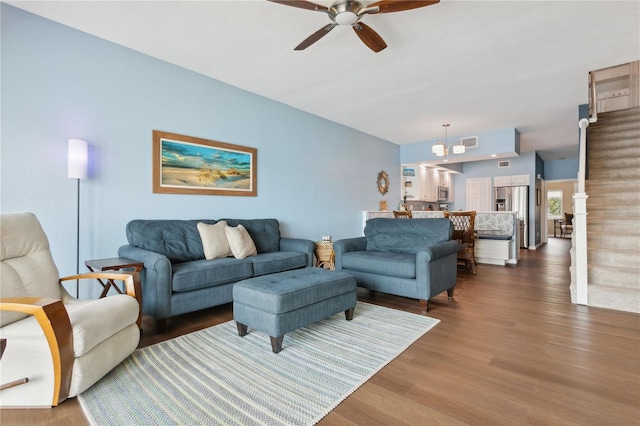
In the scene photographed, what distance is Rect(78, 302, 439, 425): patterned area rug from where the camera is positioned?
1586 millimetres

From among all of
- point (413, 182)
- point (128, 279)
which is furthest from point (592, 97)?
point (128, 279)

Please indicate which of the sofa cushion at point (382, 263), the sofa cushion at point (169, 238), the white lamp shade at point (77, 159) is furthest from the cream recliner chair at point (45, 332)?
the sofa cushion at point (382, 263)

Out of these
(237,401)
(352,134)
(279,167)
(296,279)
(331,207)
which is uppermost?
(352,134)

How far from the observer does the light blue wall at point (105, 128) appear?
263 cm

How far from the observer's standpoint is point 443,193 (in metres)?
9.02

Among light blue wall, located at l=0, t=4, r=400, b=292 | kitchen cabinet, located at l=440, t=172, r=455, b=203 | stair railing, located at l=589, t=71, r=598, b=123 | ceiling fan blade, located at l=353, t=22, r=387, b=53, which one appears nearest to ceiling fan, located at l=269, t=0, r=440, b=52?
ceiling fan blade, located at l=353, t=22, r=387, b=53

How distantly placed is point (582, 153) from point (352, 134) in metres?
3.60

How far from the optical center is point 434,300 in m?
3.57

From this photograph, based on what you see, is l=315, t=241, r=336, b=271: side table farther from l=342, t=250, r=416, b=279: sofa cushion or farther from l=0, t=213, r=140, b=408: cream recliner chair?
l=0, t=213, r=140, b=408: cream recliner chair

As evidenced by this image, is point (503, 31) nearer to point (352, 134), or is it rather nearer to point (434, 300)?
point (434, 300)

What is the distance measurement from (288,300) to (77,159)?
2.27 m

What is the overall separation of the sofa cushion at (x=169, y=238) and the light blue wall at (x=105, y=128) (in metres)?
0.23

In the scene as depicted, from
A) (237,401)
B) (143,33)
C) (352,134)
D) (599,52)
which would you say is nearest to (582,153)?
(599,52)

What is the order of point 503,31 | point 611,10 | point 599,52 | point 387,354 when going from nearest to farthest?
point 387,354 < point 611,10 < point 503,31 < point 599,52
